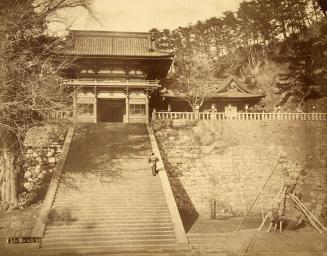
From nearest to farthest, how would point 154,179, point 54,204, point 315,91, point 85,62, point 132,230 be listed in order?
point 132,230
point 54,204
point 154,179
point 85,62
point 315,91

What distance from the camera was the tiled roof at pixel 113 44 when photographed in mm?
28652

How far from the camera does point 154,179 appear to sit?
18.3 meters

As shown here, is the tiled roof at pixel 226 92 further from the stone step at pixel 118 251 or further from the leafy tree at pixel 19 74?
the stone step at pixel 118 251

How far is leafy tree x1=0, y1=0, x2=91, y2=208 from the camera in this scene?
47.2ft

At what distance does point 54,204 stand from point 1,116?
4135 mm

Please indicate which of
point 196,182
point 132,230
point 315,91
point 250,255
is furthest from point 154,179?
point 315,91

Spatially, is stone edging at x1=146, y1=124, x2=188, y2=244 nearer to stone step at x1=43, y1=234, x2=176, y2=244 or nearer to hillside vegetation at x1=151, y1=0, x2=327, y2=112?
stone step at x1=43, y1=234, x2=176, y2=244

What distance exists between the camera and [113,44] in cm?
3130

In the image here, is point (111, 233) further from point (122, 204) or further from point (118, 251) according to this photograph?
point (122, 204)

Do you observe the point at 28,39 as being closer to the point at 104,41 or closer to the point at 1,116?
the point at 1,116

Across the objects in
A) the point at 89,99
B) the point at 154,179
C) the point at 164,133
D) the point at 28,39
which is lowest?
the point at 154,179

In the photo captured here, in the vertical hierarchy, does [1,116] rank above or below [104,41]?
below

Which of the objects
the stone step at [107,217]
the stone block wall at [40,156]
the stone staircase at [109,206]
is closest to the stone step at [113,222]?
the stone staircase at [109,206]

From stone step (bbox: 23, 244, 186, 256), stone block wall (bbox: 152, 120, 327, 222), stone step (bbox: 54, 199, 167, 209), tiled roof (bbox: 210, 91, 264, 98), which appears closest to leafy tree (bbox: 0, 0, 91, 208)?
stone step (bbox: 54, 199, 167, 209)
